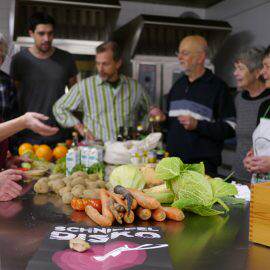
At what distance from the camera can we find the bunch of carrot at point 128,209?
4.32ft

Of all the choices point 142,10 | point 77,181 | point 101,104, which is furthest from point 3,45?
point 142,10

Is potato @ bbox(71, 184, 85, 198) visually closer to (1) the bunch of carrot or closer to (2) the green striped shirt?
(1) the bunch of carrot

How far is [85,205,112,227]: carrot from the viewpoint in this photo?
1.30 m

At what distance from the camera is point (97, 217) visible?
132cm

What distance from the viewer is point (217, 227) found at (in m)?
1.33

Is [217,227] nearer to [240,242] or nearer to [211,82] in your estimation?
[240,242]

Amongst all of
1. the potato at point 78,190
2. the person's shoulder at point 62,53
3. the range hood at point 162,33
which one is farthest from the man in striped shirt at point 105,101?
the potato at point 78,190

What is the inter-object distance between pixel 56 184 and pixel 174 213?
62 cm

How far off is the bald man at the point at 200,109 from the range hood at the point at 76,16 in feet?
4.76

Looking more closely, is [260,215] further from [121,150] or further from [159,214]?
[121,150]

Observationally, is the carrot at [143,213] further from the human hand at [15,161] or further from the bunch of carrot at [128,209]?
the human hand at [15,161]

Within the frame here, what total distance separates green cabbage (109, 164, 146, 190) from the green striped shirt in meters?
1.64

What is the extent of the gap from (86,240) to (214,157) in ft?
6.90


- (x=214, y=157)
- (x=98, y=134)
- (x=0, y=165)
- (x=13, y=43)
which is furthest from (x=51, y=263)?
(x=13, y=43)
